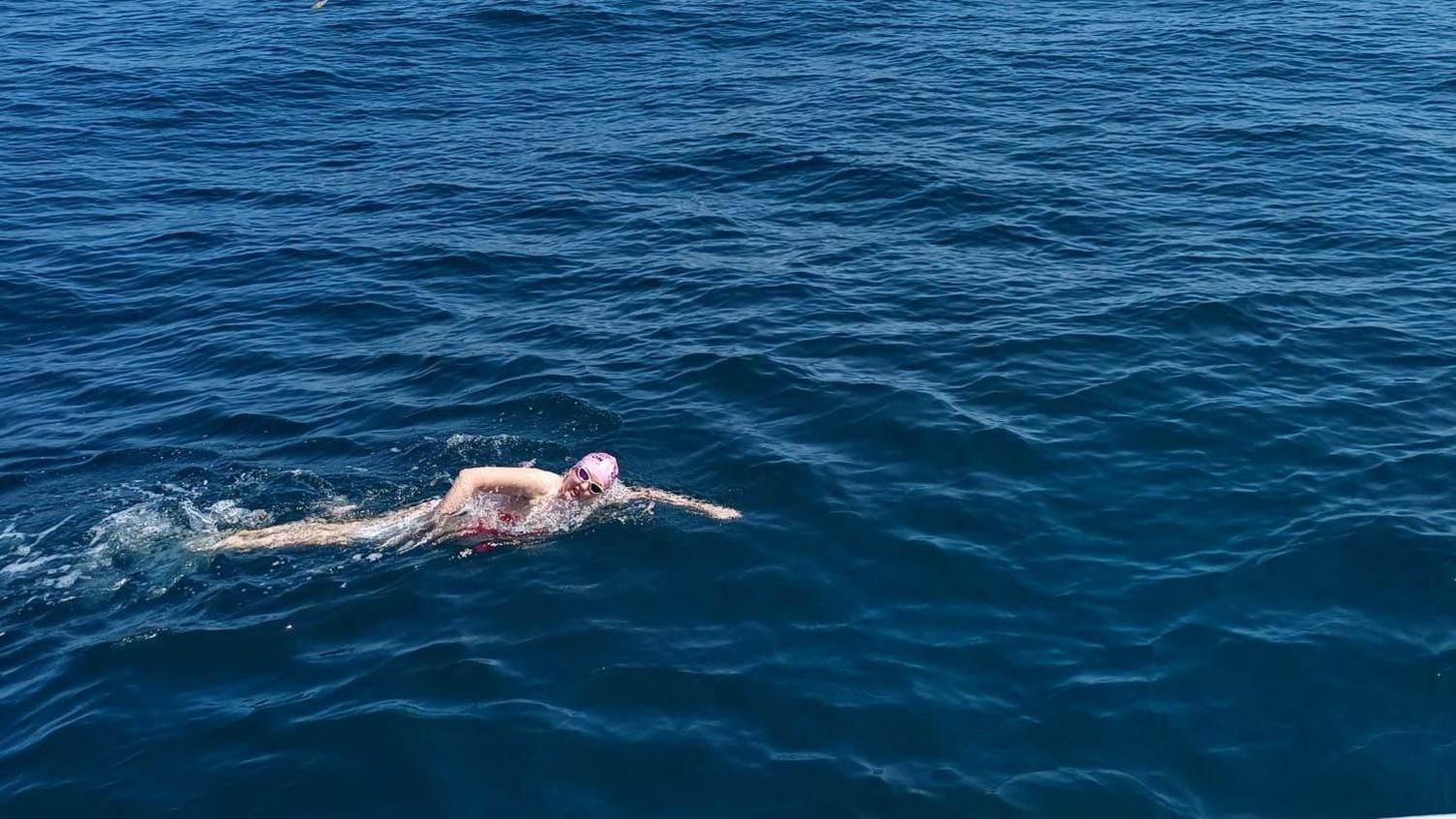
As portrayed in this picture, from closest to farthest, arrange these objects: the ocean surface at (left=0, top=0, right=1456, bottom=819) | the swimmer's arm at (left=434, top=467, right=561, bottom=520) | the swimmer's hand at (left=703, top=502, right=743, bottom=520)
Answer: the ocean surface at (left=0, top=0, right=1456, bottom=819), the swimmer's arm at (left=434, top=467, right=561, bottom=520), the swimmer's hand at (left=703, top=502, right=743, bottom=520)

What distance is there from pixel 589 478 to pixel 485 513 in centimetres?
125

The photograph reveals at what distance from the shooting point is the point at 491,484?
47.9ft

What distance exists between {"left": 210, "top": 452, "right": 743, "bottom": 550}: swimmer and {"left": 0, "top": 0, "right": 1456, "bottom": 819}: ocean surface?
10.7 inches

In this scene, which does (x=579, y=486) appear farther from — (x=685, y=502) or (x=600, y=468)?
(x=685, y=502)

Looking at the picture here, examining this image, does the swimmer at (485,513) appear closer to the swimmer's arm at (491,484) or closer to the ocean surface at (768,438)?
the swimmer's arm at (491,484)

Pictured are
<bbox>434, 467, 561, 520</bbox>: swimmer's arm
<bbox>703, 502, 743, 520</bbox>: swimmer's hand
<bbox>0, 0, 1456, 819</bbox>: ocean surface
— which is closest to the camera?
<bbox>0, 0, 1456, 819</bbox>: ocean surface

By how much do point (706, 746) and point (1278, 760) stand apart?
5.03 meters

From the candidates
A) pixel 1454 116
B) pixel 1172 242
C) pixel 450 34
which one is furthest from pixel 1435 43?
pixel 450 34

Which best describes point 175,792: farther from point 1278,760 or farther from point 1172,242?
point 1172,242

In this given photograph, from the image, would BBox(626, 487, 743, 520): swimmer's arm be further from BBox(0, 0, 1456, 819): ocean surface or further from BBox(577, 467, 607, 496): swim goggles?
BBox(577, 467, 607, 496): swim goggles

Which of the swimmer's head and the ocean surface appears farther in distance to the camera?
the swimmer's head

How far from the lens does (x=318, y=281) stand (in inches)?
916

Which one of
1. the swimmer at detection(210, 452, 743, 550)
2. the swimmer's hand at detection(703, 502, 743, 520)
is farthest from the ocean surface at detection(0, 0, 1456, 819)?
the swimmer at detection(210, 452, 743, 550)

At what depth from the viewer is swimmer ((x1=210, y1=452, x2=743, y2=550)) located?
14594 mm
